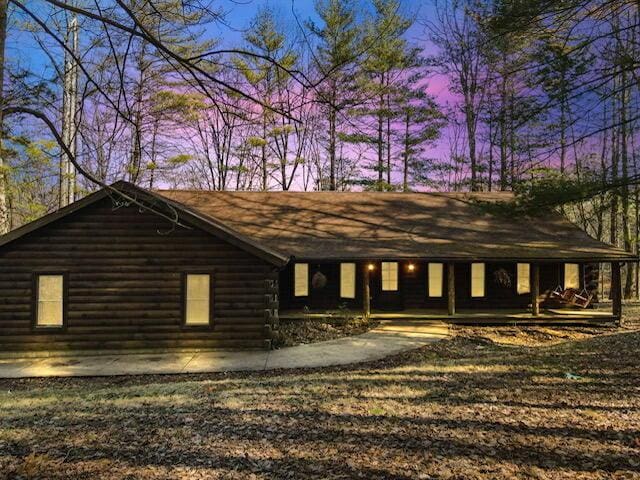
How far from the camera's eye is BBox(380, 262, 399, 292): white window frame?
53.9ft

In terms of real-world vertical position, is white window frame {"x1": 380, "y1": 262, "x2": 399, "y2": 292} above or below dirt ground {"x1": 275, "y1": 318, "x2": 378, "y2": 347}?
above

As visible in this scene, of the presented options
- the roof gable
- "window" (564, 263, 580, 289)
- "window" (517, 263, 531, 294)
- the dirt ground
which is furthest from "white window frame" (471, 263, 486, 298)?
the roof gable

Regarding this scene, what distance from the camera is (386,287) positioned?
1647cm

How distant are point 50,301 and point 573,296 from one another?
17.8m

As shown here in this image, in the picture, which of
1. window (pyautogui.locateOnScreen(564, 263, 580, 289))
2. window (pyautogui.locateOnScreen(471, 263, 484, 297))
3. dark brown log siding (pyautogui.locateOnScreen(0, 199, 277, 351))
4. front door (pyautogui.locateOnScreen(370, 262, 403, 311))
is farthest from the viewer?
window (pyautogui.locateOnScreen(564, 263, 580, 289))

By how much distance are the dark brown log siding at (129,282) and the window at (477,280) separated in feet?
28.4

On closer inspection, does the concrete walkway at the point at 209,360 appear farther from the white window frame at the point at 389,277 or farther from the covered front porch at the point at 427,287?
the white window frame at the point at 389,277

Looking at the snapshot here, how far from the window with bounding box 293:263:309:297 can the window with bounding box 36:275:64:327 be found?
774 centimetres

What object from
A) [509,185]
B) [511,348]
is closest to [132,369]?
[511,348]

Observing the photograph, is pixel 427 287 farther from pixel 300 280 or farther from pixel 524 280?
pixel 300 280

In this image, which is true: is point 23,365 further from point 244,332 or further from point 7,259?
point 244,332

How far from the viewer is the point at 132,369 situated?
963 centimetres

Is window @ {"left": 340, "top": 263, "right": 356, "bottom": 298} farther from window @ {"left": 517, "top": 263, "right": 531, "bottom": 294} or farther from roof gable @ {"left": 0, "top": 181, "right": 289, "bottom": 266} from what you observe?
window @ {"left": 517, "top": 263, "right": 531, "bottom": 294}

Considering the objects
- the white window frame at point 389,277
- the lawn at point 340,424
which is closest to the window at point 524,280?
the white window frame at point 389,277
